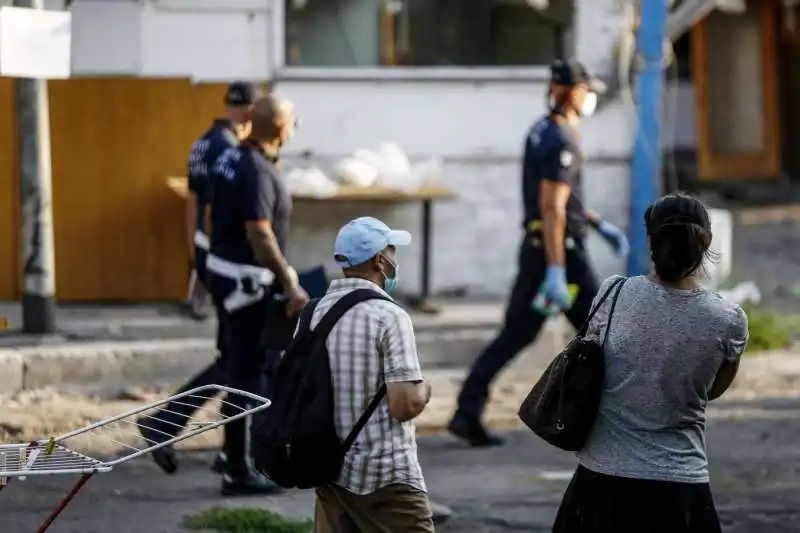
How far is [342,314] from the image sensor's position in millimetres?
4965

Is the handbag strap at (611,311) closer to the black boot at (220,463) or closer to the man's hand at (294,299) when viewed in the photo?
the man's hand at (294,299)

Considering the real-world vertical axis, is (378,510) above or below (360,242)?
below

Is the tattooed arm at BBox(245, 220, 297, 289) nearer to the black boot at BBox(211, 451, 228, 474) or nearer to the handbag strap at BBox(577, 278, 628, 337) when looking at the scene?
the black boot at BBox(211, 451, 228, 474)

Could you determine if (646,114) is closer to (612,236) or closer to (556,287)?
(612,236)

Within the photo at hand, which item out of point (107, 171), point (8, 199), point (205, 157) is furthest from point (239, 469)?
point (8, 199)

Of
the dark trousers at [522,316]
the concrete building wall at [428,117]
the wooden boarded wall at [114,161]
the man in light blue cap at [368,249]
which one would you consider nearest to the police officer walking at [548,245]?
the dark trousers at [522,316]

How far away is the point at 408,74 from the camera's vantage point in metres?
12.6

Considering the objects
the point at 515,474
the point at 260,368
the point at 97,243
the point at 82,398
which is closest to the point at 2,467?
the point at 260,368

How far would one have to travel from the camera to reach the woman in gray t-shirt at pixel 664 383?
471cm

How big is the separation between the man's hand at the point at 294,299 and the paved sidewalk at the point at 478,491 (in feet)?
3.01

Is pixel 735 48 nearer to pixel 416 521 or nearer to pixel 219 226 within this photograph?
pixel 219 226

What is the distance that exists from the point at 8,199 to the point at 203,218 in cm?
341

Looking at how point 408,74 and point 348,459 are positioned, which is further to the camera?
point 408,74

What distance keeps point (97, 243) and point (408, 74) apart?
2699mm
